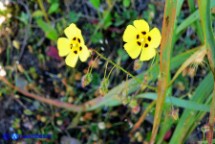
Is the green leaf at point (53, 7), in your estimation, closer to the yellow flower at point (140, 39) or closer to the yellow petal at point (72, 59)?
the yellow petal at point (72, 59)

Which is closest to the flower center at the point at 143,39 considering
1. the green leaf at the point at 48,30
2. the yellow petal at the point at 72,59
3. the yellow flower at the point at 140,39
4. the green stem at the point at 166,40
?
the yellow flower at the point at 140,39

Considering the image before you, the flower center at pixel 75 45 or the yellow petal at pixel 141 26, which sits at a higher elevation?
the flower center at pixel 75 45

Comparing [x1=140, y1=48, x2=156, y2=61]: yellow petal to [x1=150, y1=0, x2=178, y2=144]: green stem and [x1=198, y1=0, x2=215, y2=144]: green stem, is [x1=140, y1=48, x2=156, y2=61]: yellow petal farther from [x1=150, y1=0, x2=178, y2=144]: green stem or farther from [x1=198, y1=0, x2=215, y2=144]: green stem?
[x1=198, y1=0, x2=215, y2=144]: green stem

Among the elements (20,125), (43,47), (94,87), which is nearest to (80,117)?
(94,87)

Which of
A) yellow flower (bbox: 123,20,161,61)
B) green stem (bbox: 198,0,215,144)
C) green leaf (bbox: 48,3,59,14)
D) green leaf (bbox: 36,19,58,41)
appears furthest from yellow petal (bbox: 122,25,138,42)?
green leaf (bbox: 48,3,59,14)

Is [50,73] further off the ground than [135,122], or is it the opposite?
[50,73]

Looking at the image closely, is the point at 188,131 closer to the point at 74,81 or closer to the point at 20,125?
the point at 74,81
